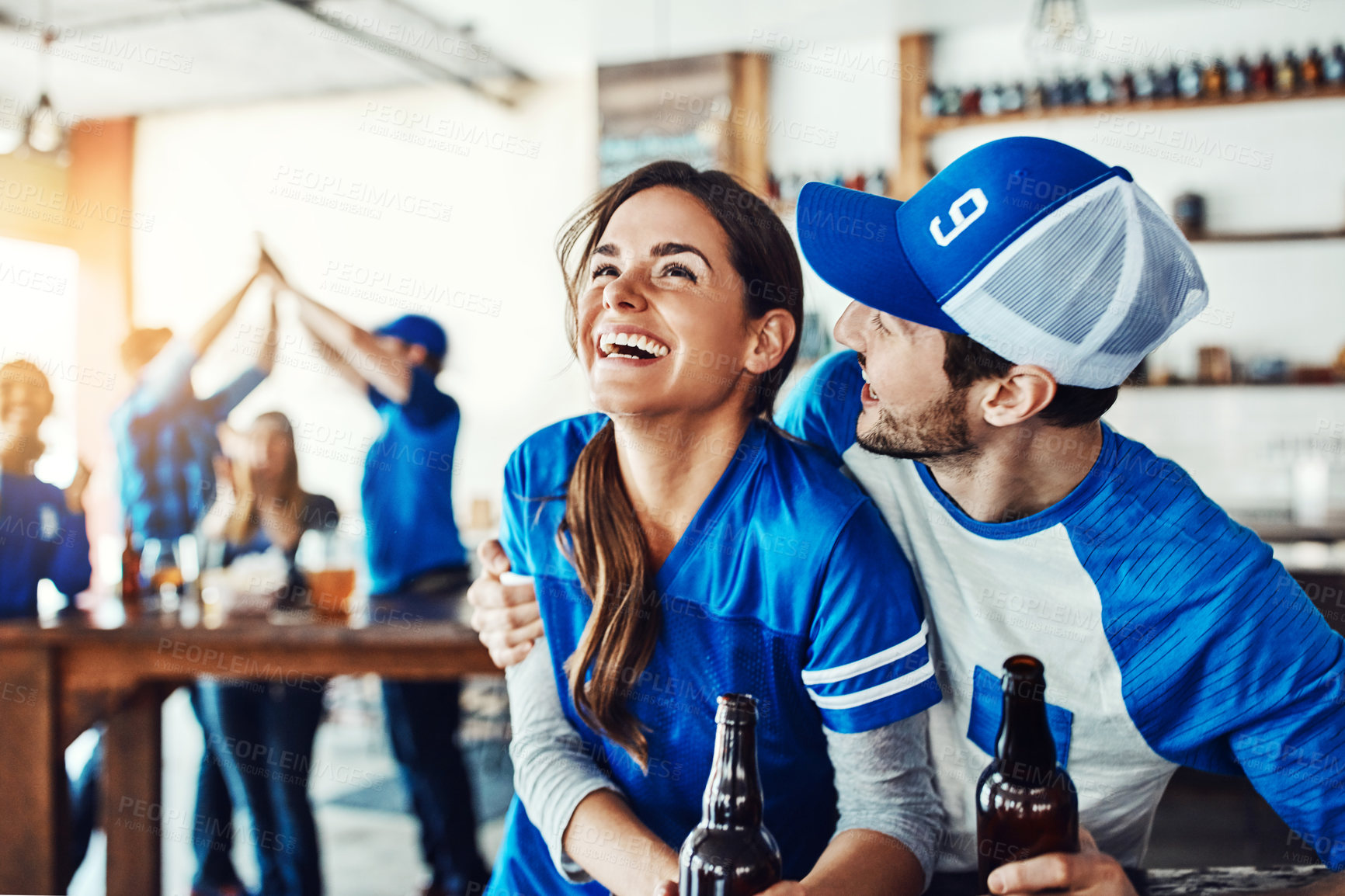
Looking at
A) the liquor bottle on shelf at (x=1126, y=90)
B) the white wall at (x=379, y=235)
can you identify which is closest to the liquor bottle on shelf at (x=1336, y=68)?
the liquor bottle on shelf at (x=1126, y=90)

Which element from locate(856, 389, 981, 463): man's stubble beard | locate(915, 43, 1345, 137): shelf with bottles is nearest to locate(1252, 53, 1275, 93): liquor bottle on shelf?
locate(915, 43, 1345, 137): shelf with bottles

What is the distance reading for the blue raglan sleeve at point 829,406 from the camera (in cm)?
130

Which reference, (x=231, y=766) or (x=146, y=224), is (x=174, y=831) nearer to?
(x=231, y=766)

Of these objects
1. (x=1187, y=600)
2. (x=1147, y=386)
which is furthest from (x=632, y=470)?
(x=1147, y=386)

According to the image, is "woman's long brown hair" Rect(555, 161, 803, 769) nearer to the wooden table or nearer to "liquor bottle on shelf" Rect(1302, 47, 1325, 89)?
the wooden table

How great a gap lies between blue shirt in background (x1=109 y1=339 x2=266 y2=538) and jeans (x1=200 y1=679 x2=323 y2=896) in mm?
586

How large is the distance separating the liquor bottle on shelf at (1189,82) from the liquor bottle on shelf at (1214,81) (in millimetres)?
20

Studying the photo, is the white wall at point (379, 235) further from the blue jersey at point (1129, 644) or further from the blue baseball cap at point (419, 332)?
the blue jersey at point (1129, 644)

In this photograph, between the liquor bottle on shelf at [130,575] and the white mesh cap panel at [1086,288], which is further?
the liquor bottle on shelf at [130,575]

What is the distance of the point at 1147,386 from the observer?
159 inches

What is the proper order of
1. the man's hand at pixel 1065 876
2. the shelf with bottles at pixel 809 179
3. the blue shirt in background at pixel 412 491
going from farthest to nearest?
the shelf with bottles at pixel 809 179
the blue shirt in background at pixel 412 491
the man's hand at pixel 1065 876

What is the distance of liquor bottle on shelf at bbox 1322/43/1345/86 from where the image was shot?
12.6ft

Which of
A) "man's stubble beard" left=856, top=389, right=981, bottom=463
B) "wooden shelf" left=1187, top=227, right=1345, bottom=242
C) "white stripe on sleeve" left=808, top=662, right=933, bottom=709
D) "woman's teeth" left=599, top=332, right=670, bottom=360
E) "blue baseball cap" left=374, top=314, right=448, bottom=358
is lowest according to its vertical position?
"white stripe on sleeve" left=808, top=662, right=933, bottom=709

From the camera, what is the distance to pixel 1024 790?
91 centimetres
